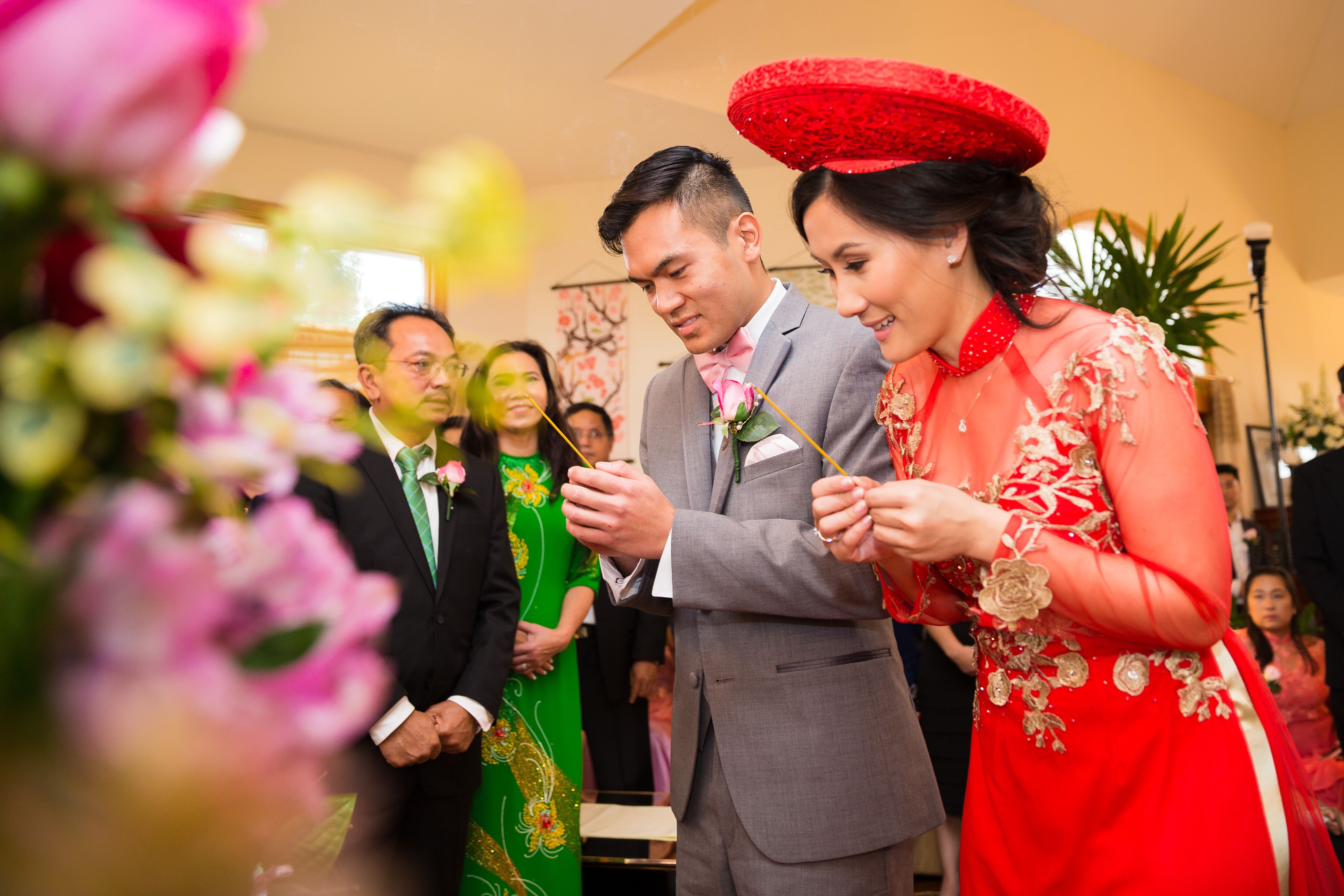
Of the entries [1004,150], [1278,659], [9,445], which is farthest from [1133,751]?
[1278,659]

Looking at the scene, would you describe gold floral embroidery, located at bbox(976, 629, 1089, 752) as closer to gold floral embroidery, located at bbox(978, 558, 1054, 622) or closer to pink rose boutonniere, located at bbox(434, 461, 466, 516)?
gold floral embroidery, located at bbox(978, 558, 1054, 622)

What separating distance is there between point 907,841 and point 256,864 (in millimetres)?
1313

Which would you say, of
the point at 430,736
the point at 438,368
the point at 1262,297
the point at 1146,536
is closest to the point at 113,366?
the point at 438,368

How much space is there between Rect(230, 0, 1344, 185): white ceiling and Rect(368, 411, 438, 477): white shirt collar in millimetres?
825

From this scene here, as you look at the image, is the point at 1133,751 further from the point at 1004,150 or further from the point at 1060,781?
the point at 1004,150

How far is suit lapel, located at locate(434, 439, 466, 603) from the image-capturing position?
2.10 metres

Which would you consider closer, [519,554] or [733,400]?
[733,400]

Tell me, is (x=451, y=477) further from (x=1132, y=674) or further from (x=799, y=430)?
(x=1132, y=674)

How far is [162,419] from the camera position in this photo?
33cm

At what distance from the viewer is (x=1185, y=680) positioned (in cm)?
112

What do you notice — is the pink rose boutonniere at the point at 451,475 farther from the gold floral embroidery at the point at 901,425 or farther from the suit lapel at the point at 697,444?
the gold floral embroidery at the point at 901,425

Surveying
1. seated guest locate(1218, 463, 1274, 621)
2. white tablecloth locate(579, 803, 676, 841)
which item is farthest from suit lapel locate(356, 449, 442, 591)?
seated guest locate(1218, 463, 1274, 621)

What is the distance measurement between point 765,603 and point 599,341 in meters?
4.23

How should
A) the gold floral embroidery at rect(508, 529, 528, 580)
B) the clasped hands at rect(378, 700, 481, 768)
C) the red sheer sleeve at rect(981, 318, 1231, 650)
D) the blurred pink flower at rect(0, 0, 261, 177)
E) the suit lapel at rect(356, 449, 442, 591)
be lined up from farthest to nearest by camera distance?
1. the gold floral embroidery at rect(508, 529, 528, 580)
2. the suit lapel at rect(356, 449, 442, 591)
3. the clasped hands at rect(378, 700, 481, 768)
4. the red sheer sleeve at rect(981, 318, 1231, 650)
5. the blurred pink flower at rect(0, 0, 261, 177)
